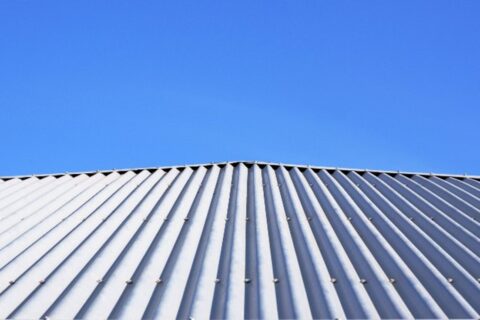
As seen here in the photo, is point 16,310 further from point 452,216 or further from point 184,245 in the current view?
point 452,216

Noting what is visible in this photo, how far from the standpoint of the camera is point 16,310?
4.39 meters

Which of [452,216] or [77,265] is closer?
[77,265]

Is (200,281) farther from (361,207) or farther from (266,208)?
(361,207)

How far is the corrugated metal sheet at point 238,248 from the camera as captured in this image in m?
4.43

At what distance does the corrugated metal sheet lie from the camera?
4.43 metres

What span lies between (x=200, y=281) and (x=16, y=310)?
58.3 inches

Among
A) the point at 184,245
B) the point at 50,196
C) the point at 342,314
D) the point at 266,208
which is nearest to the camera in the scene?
the point at 342,314

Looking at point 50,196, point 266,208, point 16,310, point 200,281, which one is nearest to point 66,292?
point 16,310

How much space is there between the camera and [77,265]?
5301 millimetres

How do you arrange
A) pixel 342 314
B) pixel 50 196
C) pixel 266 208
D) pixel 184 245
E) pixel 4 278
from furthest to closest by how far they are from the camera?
pixel 50 196 → pixel 266 208 → pixel 184 245 → pixel 4 278 → pixel 342 314

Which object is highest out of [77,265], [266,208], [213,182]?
[213,182]

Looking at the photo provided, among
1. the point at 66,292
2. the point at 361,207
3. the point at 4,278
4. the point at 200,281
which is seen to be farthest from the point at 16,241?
the point at 361,207

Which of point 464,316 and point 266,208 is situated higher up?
point 266,208

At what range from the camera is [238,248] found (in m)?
5.61
